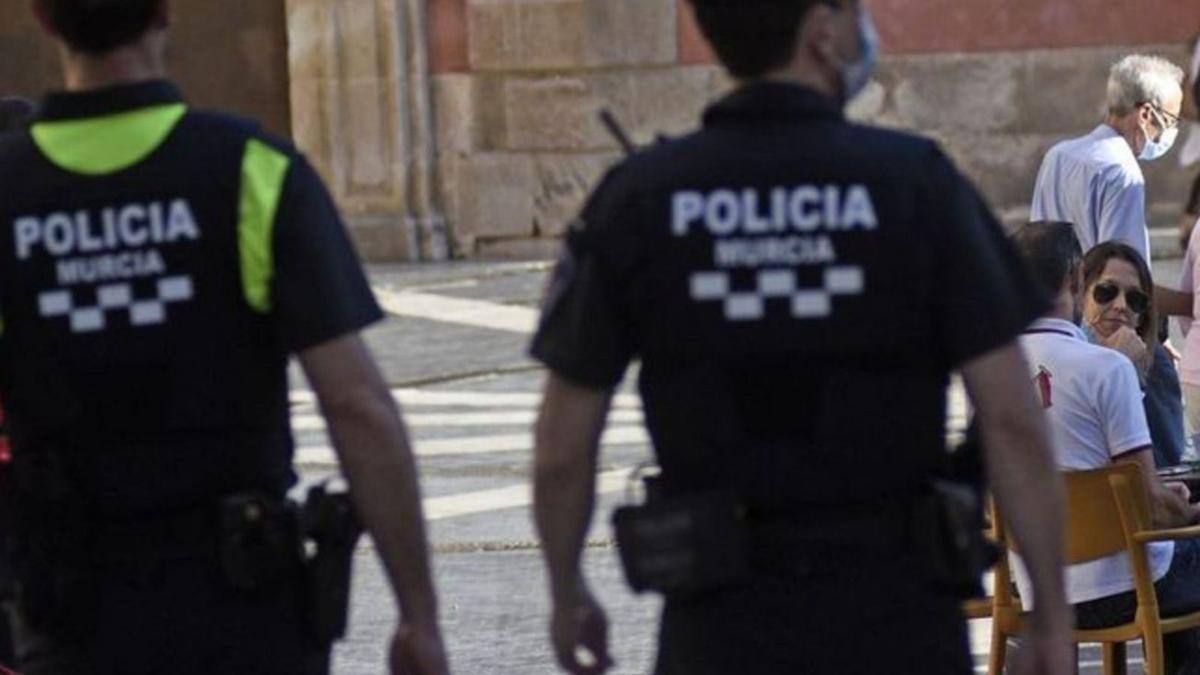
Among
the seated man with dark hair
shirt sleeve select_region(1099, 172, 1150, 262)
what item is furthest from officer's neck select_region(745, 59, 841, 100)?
shirt sleeve select_region(1099, 172, 1150, 262)

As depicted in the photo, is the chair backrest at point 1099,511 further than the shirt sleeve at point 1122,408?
No

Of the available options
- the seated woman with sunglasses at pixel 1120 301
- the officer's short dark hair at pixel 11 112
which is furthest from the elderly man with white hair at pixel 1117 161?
the officer's short dark hair at pixel 11 112

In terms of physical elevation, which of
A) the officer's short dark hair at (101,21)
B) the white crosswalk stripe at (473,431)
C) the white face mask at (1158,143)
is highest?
the officer's short dark hair at (101,21)

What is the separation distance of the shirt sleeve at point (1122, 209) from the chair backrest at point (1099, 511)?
319 cm

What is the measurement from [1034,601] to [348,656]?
448cm

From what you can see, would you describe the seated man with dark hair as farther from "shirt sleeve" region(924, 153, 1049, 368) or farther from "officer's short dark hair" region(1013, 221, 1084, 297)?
"shirt sleeve" region(924, 153, 1049, 368)

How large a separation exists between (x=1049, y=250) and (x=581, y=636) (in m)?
2.74

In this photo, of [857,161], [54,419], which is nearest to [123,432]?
[54,419]

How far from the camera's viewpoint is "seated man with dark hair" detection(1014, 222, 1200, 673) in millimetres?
6398

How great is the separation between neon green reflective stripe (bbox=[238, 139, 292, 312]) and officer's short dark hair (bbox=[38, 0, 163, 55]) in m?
0.22

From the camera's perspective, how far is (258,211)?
13.1ft

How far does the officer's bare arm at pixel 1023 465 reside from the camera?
383 centimetres

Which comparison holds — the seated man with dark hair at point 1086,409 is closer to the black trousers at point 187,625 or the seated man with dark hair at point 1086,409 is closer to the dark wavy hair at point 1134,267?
the dark wavy hair at point 1134,267

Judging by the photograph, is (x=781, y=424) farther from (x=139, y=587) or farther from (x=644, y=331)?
(x=139, y=587)
